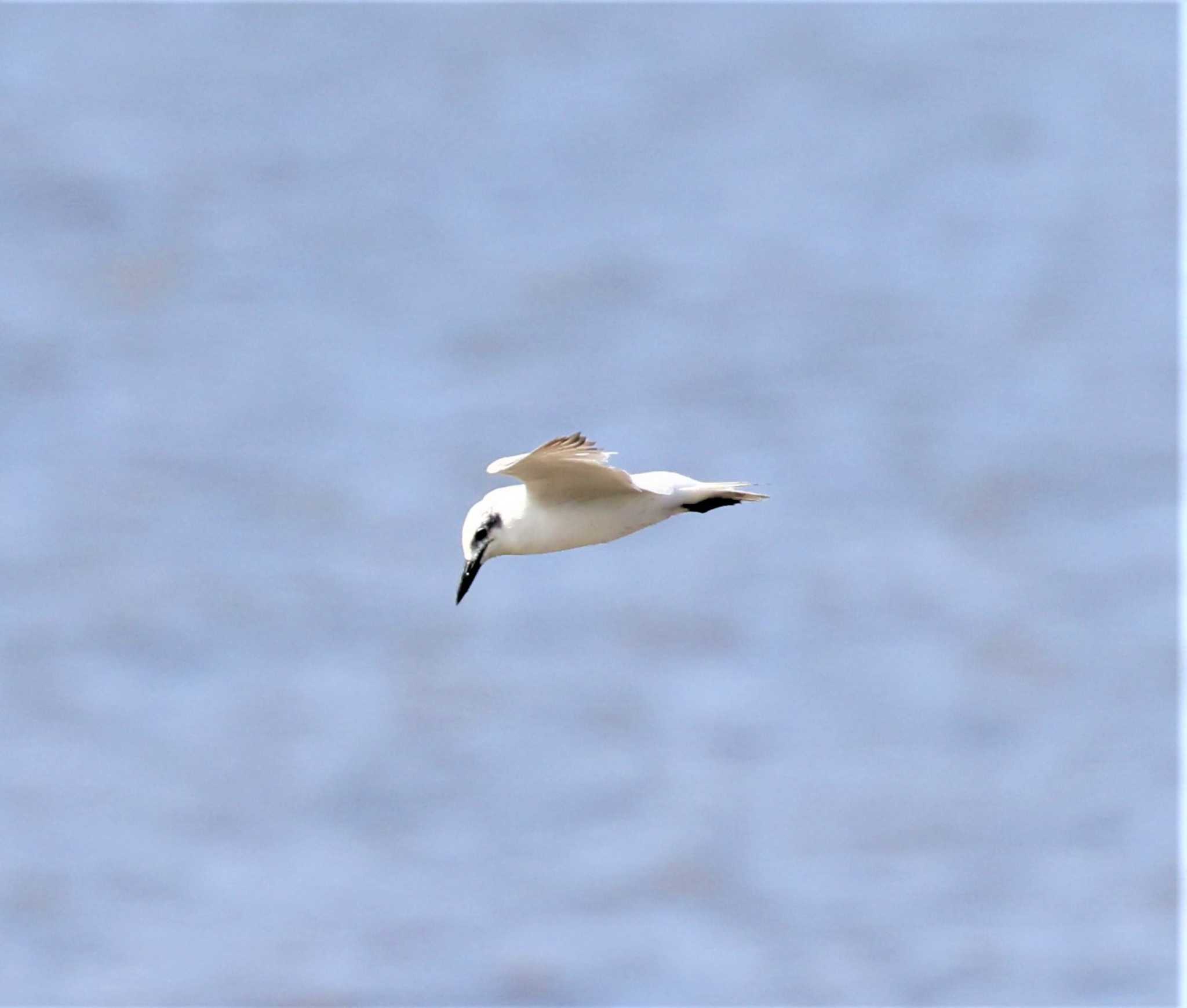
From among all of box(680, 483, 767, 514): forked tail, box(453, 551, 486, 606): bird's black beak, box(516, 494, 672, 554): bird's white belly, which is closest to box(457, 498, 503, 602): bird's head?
box(453, 551, 486, 606): bird's black beak

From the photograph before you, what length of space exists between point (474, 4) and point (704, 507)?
32464 mm

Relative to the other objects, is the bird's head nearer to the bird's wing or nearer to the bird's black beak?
the bird's black beak

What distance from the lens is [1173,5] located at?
36844 millimetres

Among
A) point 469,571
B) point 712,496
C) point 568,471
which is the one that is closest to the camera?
point 568,471

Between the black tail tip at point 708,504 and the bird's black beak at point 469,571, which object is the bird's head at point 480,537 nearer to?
the bird's black beak at point 469,571

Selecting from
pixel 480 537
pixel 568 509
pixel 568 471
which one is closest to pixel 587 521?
pixel 568 509

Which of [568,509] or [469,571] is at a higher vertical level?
[568,509]

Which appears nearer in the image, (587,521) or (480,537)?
(587,521)

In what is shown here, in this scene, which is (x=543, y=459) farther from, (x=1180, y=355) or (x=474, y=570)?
(x=1180, y=355)

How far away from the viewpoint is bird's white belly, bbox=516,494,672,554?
246 inches

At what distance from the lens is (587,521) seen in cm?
627

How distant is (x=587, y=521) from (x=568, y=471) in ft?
0.93

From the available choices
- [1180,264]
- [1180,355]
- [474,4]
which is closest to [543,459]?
[1180,355]

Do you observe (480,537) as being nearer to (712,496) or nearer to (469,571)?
(469,571)
